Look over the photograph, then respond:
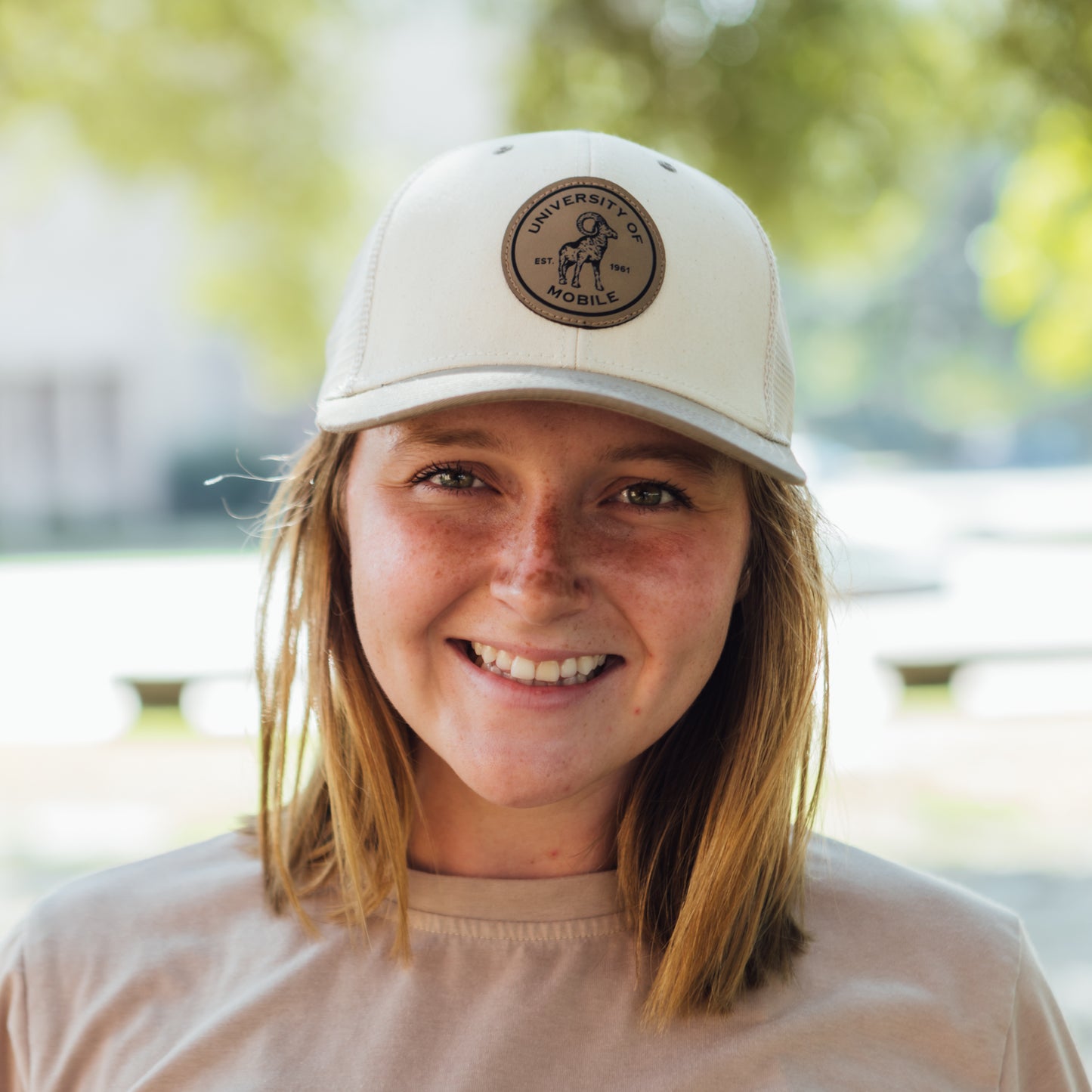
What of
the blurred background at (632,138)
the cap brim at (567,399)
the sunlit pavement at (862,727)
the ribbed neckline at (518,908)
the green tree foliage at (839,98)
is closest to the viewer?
the cap brim at (567,399)

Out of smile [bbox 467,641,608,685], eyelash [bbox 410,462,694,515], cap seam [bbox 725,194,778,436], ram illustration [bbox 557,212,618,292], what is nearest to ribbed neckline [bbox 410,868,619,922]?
smile [bbox 467,641,608,685]

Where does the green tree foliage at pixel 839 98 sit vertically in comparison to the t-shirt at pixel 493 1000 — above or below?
above

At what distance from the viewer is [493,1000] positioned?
4.75 ft

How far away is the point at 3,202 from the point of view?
664cm

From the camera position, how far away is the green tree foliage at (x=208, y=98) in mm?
5090

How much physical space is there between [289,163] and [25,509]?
1161cm

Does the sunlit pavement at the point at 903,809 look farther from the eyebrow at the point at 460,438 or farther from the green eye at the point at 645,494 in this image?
the eyebrow at the point at 460,438

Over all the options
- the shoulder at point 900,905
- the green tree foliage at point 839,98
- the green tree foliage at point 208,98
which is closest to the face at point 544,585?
the shoulder at point 900,905

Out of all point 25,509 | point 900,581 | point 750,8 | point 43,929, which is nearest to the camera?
point 43,929

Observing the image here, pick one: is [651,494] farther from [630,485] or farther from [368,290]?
[368,290]

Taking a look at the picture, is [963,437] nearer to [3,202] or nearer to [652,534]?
[3,202]

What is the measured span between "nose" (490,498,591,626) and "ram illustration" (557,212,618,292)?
24 centimetres

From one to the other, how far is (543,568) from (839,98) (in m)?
4.06

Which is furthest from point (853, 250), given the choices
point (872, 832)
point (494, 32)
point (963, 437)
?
point (963, 437)
